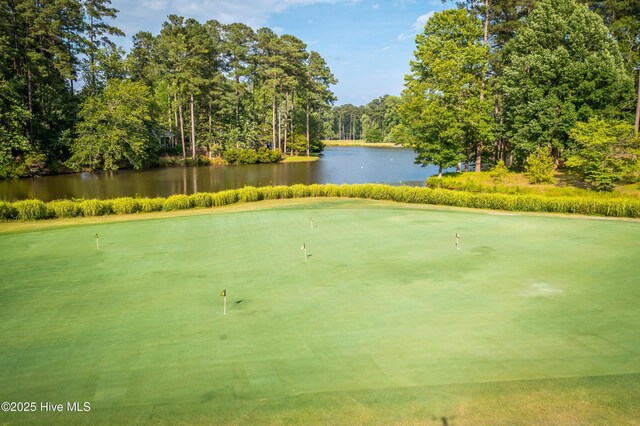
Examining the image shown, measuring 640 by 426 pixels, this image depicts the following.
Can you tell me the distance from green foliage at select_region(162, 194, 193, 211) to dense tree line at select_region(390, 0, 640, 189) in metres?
25.0

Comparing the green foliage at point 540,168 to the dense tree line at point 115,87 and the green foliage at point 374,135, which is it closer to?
the dense tree line at point 115,87

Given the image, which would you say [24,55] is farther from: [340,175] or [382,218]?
[382,218]

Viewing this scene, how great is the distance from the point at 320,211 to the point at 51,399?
23.7 metres

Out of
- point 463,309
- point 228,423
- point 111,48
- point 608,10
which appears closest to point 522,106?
point 608,10

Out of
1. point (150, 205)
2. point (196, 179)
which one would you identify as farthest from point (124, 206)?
point (196, 179)

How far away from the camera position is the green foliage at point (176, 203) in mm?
33688

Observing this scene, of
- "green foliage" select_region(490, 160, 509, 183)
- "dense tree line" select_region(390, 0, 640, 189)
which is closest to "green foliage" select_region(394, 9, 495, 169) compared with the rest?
"dense tree line" select_region(390, 0, 640, 189)

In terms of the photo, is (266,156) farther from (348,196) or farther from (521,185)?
(521,185)

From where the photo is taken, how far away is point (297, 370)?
1059 centimetres

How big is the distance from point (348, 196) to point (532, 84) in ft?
69.9

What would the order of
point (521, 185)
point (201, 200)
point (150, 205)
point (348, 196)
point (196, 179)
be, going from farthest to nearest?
point (196, 179) < point (348, 196) < point (521, 185) < point (201, 200) < point (150, 205)

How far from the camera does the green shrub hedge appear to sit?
97.1 ft

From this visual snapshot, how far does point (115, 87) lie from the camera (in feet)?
206

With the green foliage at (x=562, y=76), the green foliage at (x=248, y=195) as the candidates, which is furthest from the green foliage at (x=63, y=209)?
the green foliage at (x=562, y=76)
